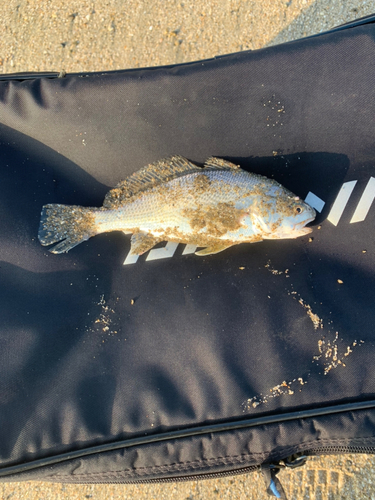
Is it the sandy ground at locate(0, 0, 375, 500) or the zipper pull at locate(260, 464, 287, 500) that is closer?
the zipper pull at locate(260, 464, 287, 500)

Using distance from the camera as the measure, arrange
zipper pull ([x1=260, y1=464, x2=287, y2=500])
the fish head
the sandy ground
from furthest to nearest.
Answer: the sandy ground < the fish head < zipper pull ([x1=260, y1=464, x2=287, y2=500])

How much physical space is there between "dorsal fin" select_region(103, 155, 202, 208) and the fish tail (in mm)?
173

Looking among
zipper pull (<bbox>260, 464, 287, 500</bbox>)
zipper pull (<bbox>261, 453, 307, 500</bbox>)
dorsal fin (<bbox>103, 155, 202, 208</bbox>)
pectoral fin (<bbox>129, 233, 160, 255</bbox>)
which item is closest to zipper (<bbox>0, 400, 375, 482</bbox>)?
zipper pull (<bbox>261, 453, 307, 500</bbox>)

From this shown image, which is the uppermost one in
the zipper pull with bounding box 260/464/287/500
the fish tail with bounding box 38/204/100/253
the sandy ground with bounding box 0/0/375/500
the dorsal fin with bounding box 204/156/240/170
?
the sandy ground with bounding box 0/0/375/500

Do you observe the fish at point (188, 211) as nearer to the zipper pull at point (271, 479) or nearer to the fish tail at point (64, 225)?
the fish tail at point (64, 225)

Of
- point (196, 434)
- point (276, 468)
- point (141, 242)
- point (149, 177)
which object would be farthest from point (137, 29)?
point (276, 468)

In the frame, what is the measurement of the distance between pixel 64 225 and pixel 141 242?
0.57 m

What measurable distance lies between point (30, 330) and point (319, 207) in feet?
7.40

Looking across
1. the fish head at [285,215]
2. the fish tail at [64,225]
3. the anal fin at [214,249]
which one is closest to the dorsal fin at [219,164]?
the fish head at [285,215]

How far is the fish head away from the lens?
210cm

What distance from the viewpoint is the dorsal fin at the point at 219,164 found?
214cm

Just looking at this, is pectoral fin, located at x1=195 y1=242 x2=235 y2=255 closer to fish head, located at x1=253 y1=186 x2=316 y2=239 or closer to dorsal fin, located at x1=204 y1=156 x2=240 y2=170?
fish head, located at x1=253 y1=186 x2=316 y2=239

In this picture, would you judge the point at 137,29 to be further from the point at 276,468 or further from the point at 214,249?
the point at 276,468

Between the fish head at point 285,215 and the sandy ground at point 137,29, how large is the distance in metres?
1.94
